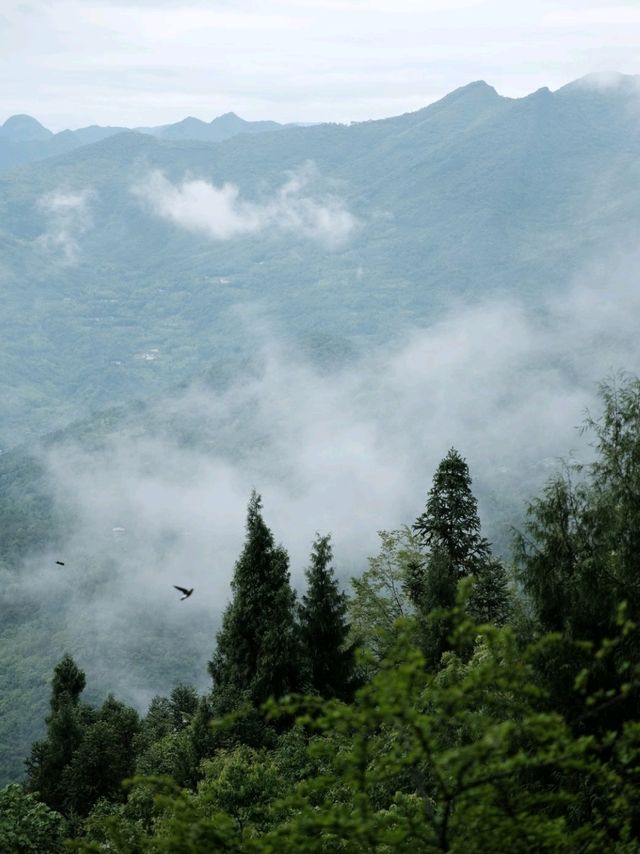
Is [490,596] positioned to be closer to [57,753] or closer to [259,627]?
[259,627]

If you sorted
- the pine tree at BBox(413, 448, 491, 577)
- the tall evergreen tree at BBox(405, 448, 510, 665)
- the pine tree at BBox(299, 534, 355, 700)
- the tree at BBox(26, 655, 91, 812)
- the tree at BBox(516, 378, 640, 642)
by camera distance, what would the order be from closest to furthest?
the tree at BBox(516, 378, 640, 642) → the pine tree at BBox(299, 534, 355, 700) → the tree at BBox(26, 655, 91, 812) → the tall evergreen tree at BBox(405, 448, 510, 665) → the pine tree at BBox(413, 448, 491, 577)

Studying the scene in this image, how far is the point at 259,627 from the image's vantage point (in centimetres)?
3338

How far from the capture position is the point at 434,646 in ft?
105

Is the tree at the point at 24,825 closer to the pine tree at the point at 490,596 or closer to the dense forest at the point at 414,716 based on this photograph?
the dense forest at the point at 414,716

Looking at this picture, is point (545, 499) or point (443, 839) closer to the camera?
point (443, 839)

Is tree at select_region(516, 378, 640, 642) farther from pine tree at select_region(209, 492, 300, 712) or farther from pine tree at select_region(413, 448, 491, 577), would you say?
pine tree at select_region(413, 448, 491, 577)

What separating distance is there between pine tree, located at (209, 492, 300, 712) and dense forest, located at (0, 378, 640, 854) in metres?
0.09

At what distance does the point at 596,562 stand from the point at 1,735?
→ 152472 mm

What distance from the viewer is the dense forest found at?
8.45 metres

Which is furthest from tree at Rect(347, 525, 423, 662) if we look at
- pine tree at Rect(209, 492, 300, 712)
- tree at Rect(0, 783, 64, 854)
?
tree at Rect(0, 783, 64, 854)

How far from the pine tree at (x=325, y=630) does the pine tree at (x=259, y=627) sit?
99cm

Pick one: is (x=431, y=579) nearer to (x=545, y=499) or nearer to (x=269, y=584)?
(x=269, y=584)

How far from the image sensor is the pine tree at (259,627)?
106 feet

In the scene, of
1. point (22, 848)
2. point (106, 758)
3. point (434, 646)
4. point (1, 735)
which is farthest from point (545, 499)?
point (1, 735)
